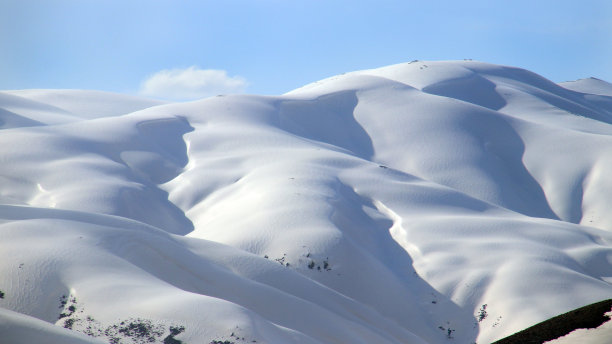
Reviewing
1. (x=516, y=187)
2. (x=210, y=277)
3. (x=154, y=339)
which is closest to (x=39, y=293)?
(x=154, y=339)

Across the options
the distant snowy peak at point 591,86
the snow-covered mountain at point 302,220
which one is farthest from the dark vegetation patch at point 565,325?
the distant snowy peak at point 591,86

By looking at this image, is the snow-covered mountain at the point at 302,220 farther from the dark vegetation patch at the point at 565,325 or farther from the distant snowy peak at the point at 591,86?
the distant snowy peak at the point at 591,86

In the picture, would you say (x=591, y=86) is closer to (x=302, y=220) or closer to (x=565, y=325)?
(x=302, y=220)

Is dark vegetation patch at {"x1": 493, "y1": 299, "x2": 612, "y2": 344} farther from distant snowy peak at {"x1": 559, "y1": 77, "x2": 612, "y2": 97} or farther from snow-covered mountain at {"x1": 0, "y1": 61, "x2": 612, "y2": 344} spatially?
distant snowy peak at {"x1": 559, "y1": 77, "x2": 612, "y2": 97}

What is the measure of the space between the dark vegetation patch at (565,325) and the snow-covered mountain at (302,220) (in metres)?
5.52

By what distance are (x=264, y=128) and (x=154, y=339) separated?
91.6 feet

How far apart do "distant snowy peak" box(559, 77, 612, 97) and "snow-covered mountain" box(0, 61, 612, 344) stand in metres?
27.4

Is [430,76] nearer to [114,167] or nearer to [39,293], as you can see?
[114,167]

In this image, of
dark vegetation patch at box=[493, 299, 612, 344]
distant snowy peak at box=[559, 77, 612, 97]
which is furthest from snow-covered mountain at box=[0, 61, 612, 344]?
distant snowy peak at box=[559, 77, 612, 97]

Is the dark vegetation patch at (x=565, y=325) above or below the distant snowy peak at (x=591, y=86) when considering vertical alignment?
below

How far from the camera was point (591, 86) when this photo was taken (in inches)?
3135

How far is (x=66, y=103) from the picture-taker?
56.2 m

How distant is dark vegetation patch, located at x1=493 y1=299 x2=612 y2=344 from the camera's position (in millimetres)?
10297

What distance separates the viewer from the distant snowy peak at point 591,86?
7639 centimetres
